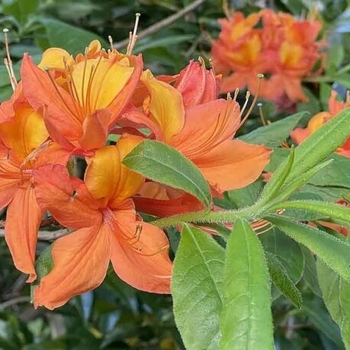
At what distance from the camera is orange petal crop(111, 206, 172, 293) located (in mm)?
514

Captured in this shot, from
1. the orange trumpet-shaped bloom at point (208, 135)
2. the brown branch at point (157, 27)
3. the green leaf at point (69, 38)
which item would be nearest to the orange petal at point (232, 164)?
the orange trumpet-shaped bloom at point (208, 135)

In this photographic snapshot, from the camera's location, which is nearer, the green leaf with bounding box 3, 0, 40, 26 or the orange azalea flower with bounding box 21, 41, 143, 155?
the orange azalea flower with bounding box 21, 41, 143, 155

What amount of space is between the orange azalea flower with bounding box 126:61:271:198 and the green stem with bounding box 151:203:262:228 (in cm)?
4

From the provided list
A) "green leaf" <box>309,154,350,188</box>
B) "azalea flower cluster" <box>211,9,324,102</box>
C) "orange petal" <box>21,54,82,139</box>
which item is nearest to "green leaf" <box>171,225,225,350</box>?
"orange petal" <box>21,54,82,139</box>

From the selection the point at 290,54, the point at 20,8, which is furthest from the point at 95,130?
the point at 290,54

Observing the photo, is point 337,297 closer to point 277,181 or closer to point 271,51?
point 277,181

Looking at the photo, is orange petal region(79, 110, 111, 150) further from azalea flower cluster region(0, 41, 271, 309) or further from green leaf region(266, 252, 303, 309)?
green leaf region(266, 252, 303, 309)

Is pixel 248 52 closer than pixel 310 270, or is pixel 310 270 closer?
pixel 310 270

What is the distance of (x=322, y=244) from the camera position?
49 cm

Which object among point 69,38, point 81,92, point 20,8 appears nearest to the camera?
point 81,92

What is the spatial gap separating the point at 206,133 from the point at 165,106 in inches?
1.4


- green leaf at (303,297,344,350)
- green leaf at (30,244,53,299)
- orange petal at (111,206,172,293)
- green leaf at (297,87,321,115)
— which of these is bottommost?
green leaf at (303,297,344,350)

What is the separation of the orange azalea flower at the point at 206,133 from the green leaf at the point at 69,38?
41 centimetres

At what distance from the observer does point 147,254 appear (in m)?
0.52
